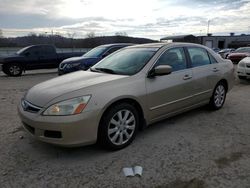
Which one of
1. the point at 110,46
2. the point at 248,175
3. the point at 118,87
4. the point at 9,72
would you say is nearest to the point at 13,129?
the point at 118,87

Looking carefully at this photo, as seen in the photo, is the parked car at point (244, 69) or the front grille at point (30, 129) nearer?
the front grille at point (30, 129)

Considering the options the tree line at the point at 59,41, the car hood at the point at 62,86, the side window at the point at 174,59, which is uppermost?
the tree line at the point at 59,41

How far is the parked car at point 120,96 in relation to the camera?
10.7ft

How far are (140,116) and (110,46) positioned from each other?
696 centimetres

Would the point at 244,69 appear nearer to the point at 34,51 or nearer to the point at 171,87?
the point at 171,87

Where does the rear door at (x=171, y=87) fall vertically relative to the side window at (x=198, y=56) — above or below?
below

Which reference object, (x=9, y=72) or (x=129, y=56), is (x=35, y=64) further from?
(x=129, y=56)

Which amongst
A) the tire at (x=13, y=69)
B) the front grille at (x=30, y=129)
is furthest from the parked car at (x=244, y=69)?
the tire at (x=13, y=69)

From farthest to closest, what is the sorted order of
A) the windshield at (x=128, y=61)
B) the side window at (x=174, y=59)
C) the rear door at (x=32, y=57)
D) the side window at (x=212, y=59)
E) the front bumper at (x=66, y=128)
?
the rear door at (x=32, y=57) → the side window at (x=212, y=59) → the side window at (x=174, y=59) → the windshield at (x=128, y=61) → the front bumper at (x=66, y=128)

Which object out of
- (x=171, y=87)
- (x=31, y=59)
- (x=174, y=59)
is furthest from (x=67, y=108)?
(x=31, y=59)

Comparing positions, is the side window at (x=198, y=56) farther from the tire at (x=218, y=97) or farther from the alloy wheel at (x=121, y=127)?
the alloy wheel at (x=121, y=127)

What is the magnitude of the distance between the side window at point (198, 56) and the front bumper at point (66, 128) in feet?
8.48

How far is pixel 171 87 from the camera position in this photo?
4.34 m

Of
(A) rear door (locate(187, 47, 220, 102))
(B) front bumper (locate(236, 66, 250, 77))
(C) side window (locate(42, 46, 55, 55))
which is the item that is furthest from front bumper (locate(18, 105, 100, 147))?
(C) side window (locate(42, 46, 55, 55))
